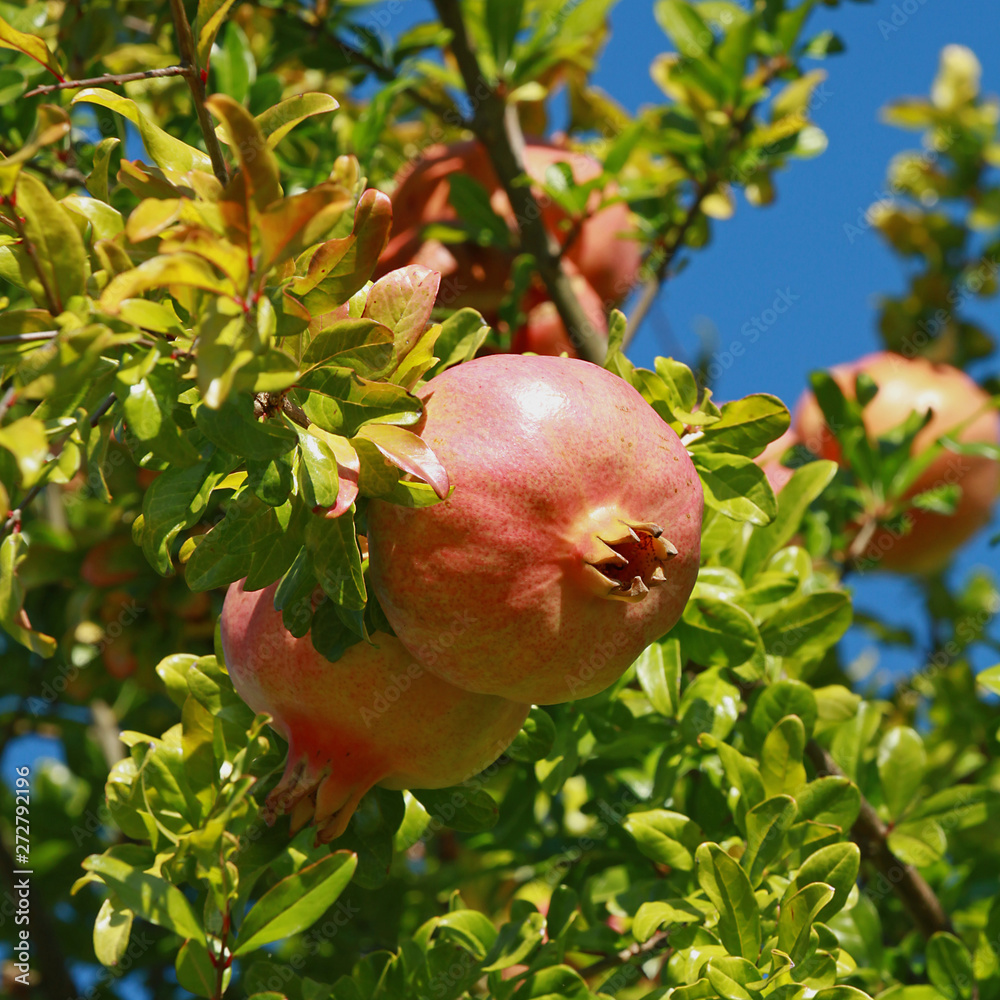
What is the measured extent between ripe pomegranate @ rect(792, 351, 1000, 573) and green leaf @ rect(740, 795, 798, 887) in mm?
1230

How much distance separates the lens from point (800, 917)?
1115 millimetres

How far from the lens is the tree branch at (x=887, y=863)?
154 cm

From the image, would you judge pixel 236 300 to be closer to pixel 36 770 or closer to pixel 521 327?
pixel 521 327

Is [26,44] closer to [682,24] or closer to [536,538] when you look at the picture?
[536,538]

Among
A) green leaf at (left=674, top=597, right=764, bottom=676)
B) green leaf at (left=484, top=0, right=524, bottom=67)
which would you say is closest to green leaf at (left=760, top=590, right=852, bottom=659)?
green leaf at (left=674, top=597, right=764, bottom=676)

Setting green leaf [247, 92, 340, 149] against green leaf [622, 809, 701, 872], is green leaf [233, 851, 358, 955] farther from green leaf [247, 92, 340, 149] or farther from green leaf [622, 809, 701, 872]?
green leaf [247, 92, 340, 149]

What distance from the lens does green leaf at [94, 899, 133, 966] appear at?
3.48 ft

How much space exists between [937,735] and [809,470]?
3.38ft

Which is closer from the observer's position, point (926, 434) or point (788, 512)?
point (788, 512)

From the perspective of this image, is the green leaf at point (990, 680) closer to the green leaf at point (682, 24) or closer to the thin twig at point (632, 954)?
the thin twig at point (632, 954)

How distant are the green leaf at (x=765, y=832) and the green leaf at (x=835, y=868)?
6 cm

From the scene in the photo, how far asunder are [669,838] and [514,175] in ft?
3.97

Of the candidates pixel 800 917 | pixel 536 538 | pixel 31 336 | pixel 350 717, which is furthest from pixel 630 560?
pixel 31 336

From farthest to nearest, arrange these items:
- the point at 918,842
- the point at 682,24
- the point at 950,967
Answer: the point at 682,24 < the point at 918,842 < the point at 950,967
